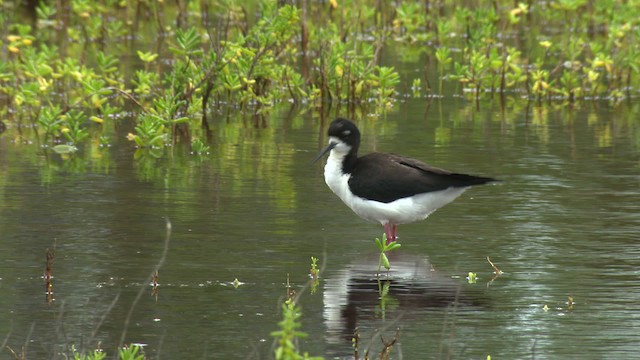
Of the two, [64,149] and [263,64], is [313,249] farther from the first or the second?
[263,64]

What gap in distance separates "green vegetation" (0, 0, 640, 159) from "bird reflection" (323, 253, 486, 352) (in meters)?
5.12

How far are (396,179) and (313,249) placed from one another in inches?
32.9

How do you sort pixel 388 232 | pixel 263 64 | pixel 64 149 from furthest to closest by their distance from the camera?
pixel 263 64 < pixel 64 149 < pixel 388 232

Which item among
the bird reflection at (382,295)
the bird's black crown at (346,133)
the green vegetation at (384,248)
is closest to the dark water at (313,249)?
the bird reflection at (382,295)

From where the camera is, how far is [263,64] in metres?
16.7

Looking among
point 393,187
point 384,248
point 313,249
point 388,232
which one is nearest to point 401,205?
point 393,187

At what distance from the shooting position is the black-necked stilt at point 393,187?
33.9 feet

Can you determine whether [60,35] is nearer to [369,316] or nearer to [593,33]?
[593,33]

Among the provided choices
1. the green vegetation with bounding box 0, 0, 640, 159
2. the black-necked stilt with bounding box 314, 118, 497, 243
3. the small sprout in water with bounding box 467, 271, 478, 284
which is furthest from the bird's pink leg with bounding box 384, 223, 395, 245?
the green vegetation with bounding box 0, 0, 640, 159

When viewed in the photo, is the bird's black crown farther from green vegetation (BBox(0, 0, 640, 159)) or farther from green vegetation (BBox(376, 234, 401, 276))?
green vegetation (BBox(0, 0, 640, 159))

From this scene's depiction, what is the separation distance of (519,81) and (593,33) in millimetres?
5931

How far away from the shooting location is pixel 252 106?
17.9m

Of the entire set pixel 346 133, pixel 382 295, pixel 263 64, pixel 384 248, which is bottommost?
pixel 382 295

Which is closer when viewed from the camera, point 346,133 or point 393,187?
point 393,187
